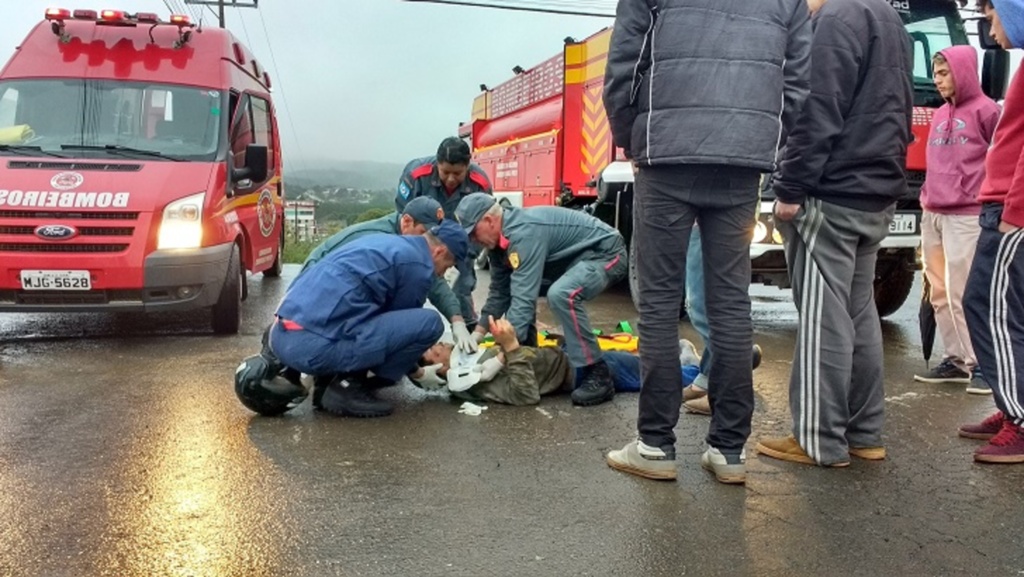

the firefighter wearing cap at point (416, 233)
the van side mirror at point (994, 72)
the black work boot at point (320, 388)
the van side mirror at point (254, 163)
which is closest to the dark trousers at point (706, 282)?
the firefighter wearing cap at point (416, 233)

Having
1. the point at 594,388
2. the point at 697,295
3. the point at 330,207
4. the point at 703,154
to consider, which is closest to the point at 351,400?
the point at 594,388

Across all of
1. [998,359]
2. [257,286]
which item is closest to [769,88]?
[998,359]

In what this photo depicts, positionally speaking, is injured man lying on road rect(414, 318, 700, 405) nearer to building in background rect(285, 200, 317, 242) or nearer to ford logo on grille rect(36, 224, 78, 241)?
ford logo on grille rect(36, 224, 78, 241)

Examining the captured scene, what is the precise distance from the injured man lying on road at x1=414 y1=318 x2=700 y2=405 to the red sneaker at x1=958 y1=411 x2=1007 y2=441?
1.35 metres

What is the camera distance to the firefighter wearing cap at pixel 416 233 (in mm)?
4539

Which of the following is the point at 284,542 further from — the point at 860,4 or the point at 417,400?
the point at 860,4

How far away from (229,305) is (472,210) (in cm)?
283

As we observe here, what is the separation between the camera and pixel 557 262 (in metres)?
4.95

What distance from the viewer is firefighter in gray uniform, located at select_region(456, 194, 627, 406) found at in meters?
4.61

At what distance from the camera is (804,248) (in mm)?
3652

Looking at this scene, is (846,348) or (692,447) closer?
(846,348)

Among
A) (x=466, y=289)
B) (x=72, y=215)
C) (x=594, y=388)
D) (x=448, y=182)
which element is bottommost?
(x=594, y=388)

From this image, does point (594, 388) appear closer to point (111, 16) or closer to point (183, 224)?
point (183, 224)

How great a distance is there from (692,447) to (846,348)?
2.55 feet
